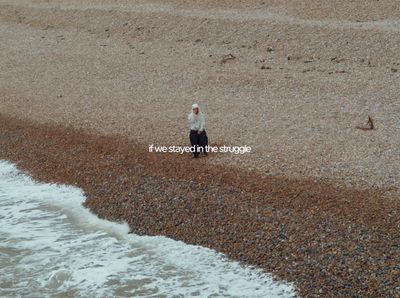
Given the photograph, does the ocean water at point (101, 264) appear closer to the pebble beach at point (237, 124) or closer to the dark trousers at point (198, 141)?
the pebble beach at point (237, 124)

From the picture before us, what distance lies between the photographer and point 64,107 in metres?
19.4

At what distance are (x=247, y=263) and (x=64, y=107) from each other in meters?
11.5

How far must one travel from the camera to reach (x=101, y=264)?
1064 centimetres

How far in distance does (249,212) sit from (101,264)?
9.97 ft

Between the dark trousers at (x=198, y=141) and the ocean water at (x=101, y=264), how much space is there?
308cm

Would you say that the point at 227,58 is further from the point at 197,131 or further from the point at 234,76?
the point at 197,131

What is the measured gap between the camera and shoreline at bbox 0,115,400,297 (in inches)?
368

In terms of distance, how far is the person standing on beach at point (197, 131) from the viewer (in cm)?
1372

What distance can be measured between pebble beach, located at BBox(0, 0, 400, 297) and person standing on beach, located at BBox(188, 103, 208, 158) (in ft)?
1.17

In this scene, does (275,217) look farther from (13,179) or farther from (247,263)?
(13,179)
